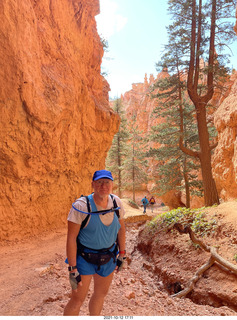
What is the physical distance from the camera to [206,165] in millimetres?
9414

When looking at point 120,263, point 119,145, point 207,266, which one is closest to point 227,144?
point 207,266

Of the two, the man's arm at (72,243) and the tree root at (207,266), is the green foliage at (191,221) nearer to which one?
the tree root at (207,266)

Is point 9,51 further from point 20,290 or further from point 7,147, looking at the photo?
point 20,290

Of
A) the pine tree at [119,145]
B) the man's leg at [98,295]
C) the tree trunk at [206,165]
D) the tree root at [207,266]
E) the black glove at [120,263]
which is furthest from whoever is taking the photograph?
the pine tree at [119,145]

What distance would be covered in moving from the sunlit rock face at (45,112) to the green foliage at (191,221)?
12.3 feet

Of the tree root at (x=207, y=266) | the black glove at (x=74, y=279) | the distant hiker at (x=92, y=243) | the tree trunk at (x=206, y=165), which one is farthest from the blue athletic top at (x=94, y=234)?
the tree trunk at (x=206, y=165)

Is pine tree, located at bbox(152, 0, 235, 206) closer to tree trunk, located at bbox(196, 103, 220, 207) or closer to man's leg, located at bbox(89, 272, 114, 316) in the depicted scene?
tree trunk, located at bbox(196, 103, 220, 207)

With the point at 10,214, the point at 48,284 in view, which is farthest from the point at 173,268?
the point at 10,214

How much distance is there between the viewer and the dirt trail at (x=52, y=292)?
117 inches

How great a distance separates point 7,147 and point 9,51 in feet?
8.32

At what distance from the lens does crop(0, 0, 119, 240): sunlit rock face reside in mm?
5352

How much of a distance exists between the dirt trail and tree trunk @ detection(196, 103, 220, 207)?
502cm

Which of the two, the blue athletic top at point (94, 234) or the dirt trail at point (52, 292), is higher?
the blue athletic top at point (94, 234)

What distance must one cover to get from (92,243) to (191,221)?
5.87 m
